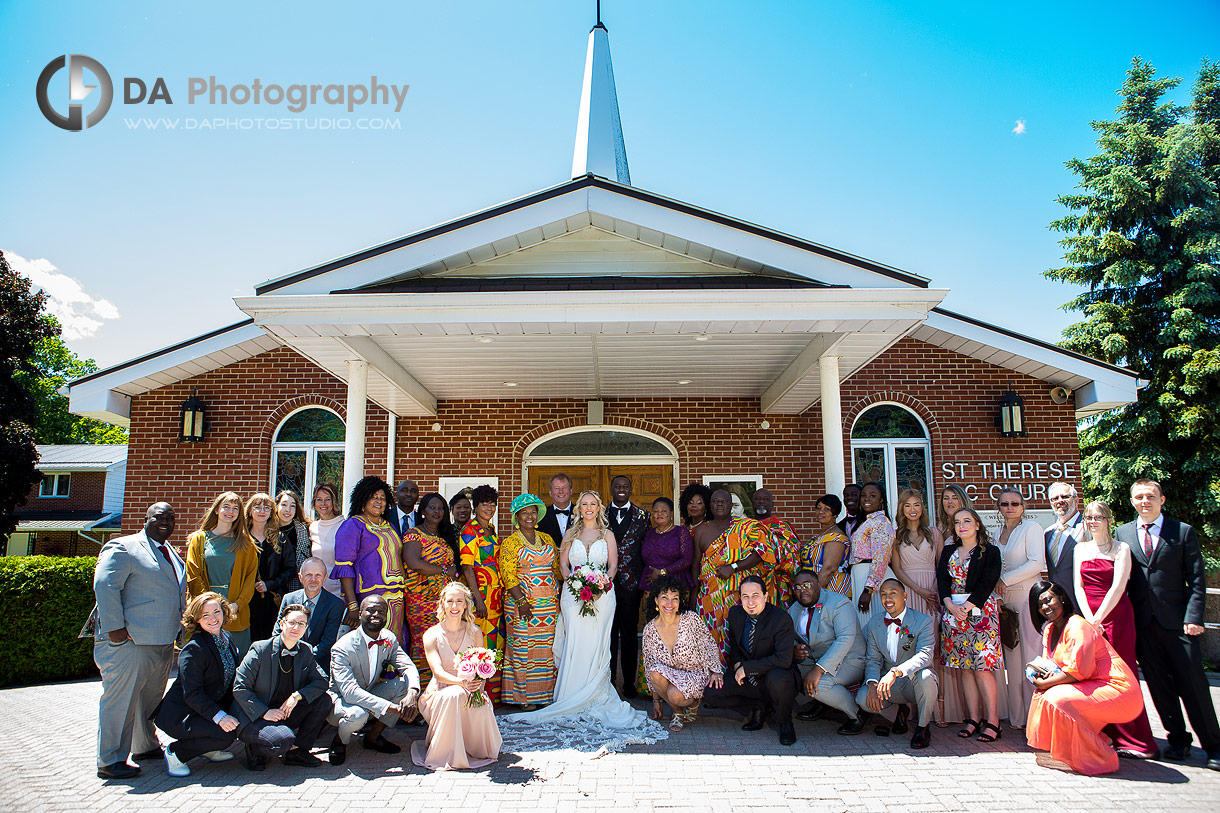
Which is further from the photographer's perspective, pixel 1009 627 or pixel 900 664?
pixel 1009 627

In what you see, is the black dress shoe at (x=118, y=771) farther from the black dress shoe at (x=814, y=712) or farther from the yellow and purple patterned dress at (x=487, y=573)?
the black dress shoe at (x=814, y=712)

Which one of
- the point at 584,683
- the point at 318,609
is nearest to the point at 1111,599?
the point at 584,683

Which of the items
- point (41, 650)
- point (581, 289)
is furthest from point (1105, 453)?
point (41, 650)

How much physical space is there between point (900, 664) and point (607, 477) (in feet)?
17.5

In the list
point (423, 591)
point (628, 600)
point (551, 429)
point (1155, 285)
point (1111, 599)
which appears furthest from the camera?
point (1155, 285)

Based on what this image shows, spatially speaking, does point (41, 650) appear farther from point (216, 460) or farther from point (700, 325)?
point (700, 325)

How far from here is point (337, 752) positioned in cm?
456

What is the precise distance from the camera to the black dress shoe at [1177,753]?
449 cm

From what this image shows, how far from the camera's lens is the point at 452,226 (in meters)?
6.10

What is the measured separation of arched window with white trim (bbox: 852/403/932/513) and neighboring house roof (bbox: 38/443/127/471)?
92.9ft

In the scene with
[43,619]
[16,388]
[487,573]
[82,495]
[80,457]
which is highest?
[16,388]

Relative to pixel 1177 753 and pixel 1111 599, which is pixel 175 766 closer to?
pixel 1111 599

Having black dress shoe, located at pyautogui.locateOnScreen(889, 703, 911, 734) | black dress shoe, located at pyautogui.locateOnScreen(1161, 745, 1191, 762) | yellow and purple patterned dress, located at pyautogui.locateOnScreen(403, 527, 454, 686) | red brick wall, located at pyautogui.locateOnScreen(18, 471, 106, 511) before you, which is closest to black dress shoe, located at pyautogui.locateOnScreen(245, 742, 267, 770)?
yellow and purple patterned dress, located at pyautogui.locateOnScreen(403, 527, 454, 686)

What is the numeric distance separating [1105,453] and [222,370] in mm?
16610
